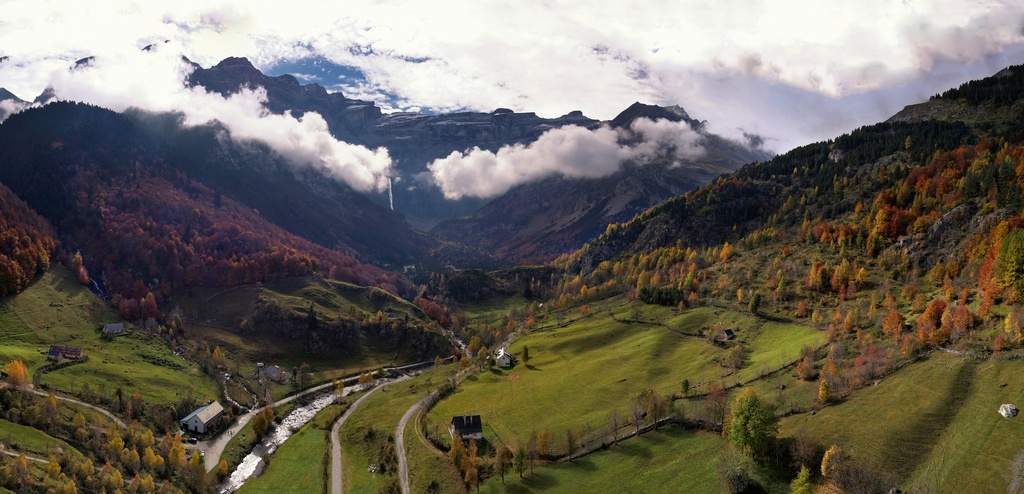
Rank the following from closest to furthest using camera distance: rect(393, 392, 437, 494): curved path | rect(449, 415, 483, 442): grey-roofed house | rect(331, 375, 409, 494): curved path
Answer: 1. rect(393, 392, 437, 494): curved path
2. rect(331, 375, 409, 494): curved path
3. rect(449, 415, 483, 442): grey-roofed house

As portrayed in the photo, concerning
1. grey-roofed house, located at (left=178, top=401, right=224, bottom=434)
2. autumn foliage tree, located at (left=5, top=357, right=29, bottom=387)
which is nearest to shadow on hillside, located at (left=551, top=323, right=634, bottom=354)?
grey-roofed house, located at (left=178, top=401, right=224, bottom=434)

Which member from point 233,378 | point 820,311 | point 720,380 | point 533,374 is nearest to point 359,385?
point 233,378

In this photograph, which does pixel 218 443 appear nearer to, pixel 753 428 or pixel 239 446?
pixel 239 446

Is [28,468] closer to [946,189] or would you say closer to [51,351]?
[51,351]

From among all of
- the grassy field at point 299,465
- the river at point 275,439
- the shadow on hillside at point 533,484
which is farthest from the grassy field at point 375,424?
the shadow on hillside at point 533,484

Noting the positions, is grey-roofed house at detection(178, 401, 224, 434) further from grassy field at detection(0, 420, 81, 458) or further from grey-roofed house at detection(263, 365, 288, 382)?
grey-roofed house at detection(263, 365, 288, 382)

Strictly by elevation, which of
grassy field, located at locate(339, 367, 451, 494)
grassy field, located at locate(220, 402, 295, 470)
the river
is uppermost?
grassy field, located at locate(339, 367, 451, 494)

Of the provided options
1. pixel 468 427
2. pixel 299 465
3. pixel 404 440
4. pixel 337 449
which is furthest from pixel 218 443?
pixel 468 427

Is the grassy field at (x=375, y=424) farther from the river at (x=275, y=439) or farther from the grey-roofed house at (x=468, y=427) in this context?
the river at (x=275, y=439)
